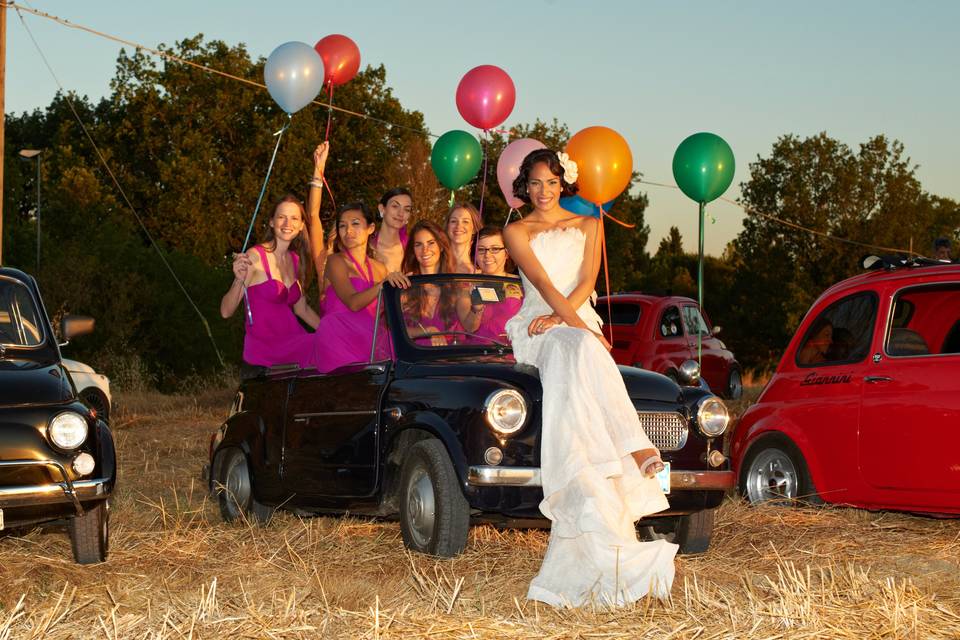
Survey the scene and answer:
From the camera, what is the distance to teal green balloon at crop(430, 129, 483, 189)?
1292cm

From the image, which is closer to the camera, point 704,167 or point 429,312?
point 429,312

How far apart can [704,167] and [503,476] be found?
23.8ft

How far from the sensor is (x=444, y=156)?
13.0m

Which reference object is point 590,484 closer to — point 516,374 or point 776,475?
point 516,374

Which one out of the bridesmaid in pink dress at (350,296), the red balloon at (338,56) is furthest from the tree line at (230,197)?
the bridesmaid in pink dress at (350,296)

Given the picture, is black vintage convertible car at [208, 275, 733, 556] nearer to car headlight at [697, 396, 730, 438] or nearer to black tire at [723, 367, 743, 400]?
car headlight at [697, 396, 730, 438]

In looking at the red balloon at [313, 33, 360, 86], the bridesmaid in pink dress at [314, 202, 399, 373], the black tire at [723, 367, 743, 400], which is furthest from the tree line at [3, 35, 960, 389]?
the bridesmaid in pink dress at [314, 202, 399, 373]

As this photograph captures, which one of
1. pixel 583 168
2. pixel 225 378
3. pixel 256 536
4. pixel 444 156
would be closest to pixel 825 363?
pixel 583 168

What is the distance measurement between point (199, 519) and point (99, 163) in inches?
1658

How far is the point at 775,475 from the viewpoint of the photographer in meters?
9.69

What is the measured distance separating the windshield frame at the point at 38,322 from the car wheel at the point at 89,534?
1.36m

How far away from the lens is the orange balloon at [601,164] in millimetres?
10586

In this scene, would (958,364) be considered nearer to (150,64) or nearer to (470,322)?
(470,322)

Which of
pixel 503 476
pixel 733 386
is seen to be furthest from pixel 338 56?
pixel 733 386
